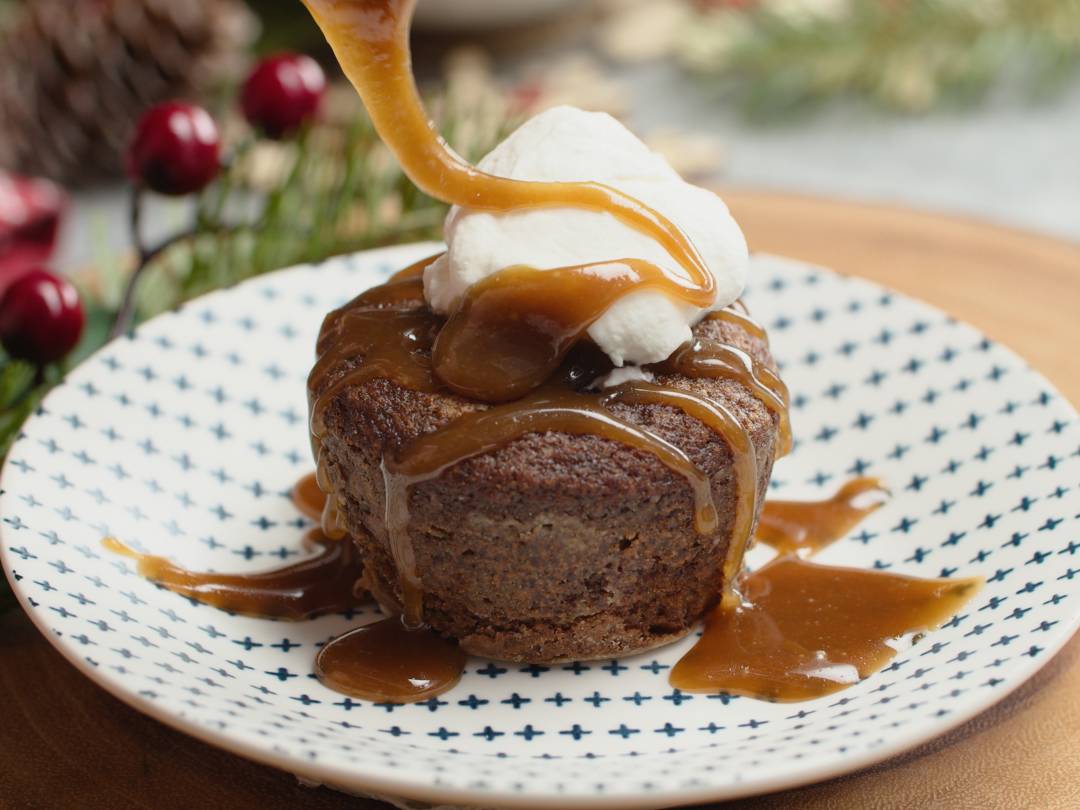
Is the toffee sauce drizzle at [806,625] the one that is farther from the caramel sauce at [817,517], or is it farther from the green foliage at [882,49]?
the green foliage at [882,49]

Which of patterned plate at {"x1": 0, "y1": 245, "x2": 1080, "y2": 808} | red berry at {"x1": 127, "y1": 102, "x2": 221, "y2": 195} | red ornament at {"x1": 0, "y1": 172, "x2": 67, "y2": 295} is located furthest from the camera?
red ornament at {"x1": 0, "y1": 172, "x2": 67, "y2": 295}

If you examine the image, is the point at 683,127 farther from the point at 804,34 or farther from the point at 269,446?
the point at 269,446

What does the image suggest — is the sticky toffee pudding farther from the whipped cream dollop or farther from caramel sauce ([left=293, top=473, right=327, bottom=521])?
caramel sauce ([left=293, top=473, right=327, bottom=521])

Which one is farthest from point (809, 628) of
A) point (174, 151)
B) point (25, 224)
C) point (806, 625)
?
→ point (25, 224)

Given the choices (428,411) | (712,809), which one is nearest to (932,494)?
(712,809)

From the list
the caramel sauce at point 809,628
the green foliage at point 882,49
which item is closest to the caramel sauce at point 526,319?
the caramel sauce at point 809,628

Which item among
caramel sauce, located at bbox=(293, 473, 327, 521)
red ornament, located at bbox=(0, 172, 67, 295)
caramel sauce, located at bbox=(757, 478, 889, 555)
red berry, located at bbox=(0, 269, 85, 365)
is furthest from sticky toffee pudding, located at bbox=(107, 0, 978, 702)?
red ornament, located at bbox=(0, 172, 67, 295)

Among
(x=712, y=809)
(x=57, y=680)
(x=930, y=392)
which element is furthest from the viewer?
(x=930, y=392)
